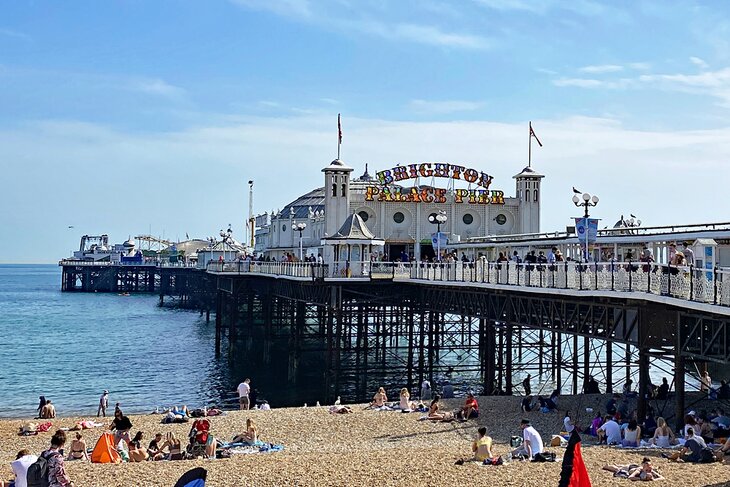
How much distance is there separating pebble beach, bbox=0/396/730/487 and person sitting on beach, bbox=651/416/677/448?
0.70 m

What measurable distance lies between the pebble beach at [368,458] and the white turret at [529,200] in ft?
92.4

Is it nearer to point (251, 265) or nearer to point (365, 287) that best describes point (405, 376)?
point (365, 287)

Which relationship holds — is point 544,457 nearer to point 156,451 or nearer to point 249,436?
point 249,436

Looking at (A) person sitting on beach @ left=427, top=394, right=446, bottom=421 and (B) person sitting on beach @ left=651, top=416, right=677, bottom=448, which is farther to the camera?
(A) person sitting on beach @ left=427, top=394, right=446, bottom=421

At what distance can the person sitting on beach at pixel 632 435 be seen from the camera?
66.9 feet

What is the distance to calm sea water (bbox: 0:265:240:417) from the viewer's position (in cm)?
3881

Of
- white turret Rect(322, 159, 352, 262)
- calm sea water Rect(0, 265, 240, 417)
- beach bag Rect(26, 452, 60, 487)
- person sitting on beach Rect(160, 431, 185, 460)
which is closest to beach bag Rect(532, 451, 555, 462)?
person sitting on beach Rect(160, 431, 185, 460)

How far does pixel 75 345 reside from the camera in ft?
207

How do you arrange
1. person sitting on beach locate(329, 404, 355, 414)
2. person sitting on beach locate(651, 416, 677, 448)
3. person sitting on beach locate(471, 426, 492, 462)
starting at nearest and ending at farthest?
person sitting on beach locate(471, 426, 492, 462), person sitting on beach locate(651, 416, 677, 448), person sitting on beach locate(329, 404, 355, 414)

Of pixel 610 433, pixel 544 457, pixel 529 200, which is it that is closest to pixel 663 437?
pixel 610 433

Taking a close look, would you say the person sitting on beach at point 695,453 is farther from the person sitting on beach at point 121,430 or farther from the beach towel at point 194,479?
the person sitting on beach at point 121,430

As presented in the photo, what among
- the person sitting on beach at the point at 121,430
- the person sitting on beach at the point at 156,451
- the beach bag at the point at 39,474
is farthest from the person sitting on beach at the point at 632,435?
the beach bag at the point at 39,474

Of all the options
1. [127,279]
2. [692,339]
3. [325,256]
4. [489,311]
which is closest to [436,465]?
[692,339]

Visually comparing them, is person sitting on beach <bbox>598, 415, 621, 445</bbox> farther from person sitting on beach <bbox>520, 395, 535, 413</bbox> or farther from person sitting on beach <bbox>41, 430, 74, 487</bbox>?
person sitting on beach <bbox>41, 430, 74, 487</bbox>
